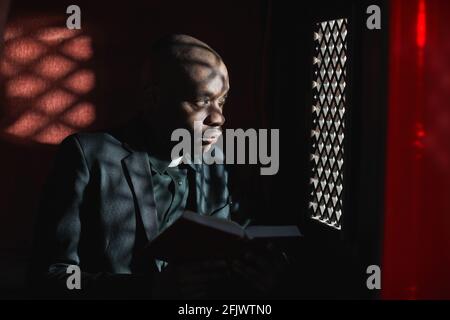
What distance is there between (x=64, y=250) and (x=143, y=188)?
0.38 metres

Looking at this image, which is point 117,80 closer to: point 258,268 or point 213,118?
point 213,118

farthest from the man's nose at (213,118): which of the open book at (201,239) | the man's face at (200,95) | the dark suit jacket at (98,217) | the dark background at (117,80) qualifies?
the dark background at (117,80)

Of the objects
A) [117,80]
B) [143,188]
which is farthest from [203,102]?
[117,80]

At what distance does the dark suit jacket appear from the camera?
2285mm

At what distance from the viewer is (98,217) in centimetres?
241

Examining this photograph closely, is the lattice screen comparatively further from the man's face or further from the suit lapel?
the suit lapel

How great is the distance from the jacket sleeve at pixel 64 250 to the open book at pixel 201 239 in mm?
245

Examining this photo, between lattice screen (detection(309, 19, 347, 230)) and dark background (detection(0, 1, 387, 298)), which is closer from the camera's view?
lattice screen (detection(309, 19, 347, 230))

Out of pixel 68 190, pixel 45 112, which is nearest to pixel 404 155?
pixel 68 190

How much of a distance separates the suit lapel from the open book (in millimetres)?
303

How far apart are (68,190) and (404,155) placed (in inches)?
48.7

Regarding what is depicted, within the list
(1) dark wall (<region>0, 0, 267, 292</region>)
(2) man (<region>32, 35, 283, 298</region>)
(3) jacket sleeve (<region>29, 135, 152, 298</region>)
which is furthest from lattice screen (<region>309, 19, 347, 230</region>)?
(3) jacket sleeve (<region>29, 135, 152, 298</region>)

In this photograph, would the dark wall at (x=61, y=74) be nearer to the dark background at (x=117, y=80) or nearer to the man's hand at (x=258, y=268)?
the dark background at (x=117, y=80)

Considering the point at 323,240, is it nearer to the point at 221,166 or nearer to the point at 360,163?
the point at 360,163
